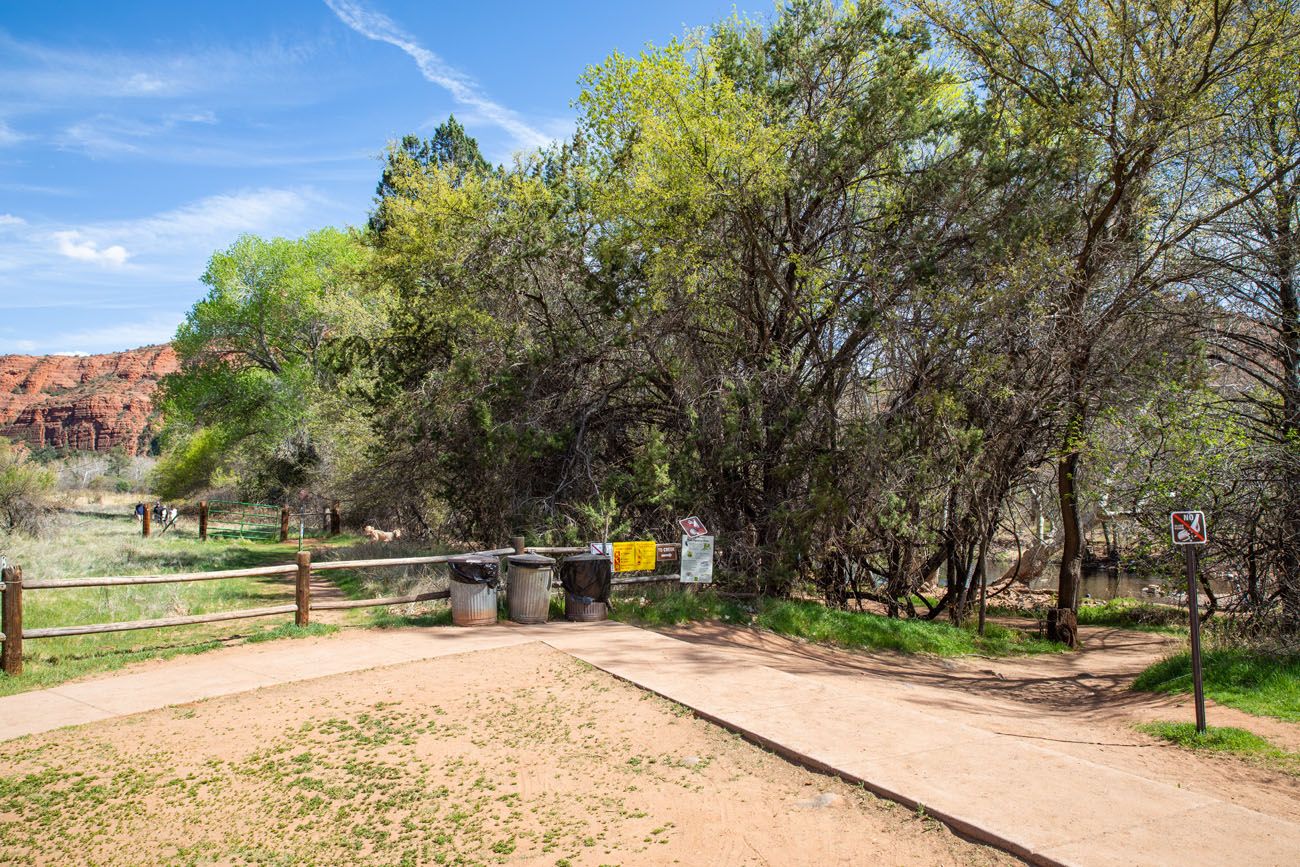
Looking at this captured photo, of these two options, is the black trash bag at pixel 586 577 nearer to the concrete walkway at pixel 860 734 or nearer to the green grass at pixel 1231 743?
the concrete walkway at pixel 860 734

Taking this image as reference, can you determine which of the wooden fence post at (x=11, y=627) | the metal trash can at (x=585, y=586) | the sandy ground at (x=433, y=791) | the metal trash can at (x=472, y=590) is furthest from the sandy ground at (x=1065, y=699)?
the wooden fence post at (x=11, y=627)

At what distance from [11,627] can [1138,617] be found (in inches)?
796

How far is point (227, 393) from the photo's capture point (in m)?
41.1

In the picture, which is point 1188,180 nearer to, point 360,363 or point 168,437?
point 360,363

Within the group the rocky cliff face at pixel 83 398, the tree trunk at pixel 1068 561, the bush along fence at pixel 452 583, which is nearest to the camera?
the bush along fence at pixel 452 583

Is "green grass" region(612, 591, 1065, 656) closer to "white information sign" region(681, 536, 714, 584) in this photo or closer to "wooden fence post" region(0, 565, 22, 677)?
"white information sign" region(681, 536, 714, 584)

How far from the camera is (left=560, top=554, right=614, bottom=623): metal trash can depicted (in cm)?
1263

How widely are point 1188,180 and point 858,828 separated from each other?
541 inches

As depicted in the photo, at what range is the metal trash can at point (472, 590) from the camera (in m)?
12.0

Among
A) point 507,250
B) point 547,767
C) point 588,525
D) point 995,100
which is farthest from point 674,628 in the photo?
point 995,100

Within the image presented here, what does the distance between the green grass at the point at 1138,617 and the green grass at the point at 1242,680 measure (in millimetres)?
7918

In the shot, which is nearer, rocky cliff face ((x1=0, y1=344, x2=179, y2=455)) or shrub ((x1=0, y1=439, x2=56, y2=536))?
shrub ((x1=0, y1=439, x2=56, y2=536))

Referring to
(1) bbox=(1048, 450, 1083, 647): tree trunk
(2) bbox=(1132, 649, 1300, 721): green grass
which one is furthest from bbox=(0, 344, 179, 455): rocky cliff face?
(2) bbox=(1132, 649, 1300, 721): green grass

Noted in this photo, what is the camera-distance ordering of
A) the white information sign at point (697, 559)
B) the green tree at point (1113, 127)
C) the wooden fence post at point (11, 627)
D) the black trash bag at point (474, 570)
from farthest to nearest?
the white information sign at point (697, 559)
the green tree at point (1113, 127)
the black trash bag at point (474, 570)
the wooden fence post at point (11, 627)
